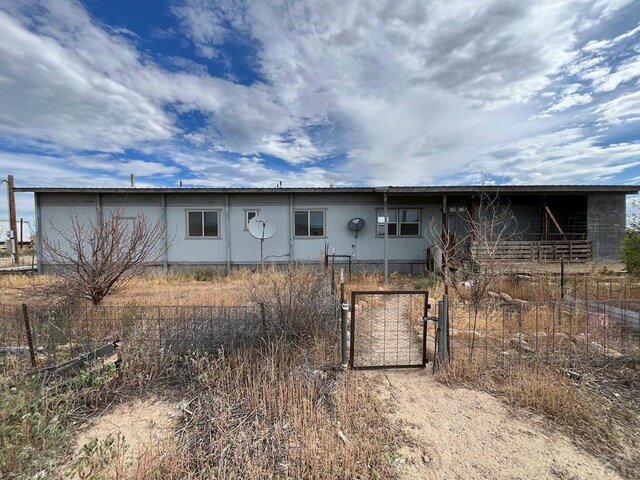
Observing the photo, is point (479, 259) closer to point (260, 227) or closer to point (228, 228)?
point (260, 227)

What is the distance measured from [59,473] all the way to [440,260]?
9.83 metres

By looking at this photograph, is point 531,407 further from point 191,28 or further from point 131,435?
point 191,28

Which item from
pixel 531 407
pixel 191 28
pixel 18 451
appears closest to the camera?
pixel 18 451

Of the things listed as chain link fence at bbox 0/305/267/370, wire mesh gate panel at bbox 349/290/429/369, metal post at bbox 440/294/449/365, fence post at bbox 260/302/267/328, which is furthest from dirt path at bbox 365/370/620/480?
chain link fence at bbox 0/305/267/370

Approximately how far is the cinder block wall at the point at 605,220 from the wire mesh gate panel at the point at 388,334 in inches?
342

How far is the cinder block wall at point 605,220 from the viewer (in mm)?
10953

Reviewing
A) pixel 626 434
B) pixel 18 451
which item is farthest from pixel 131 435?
pixel 626 434

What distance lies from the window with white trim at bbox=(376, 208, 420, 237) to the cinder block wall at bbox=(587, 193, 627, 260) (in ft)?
19.4

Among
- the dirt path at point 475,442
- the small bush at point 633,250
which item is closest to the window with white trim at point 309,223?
the small bush at point 633,250

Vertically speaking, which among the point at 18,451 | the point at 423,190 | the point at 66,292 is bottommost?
the point at 18,451

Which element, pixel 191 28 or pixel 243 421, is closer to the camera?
pixel 243 421

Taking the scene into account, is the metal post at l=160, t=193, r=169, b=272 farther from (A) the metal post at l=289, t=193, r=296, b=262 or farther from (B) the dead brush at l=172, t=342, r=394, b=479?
(B) the dead brush at l=172, t=342, r=394, b=479

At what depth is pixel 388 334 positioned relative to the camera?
510cm

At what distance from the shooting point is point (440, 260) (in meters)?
10.1
